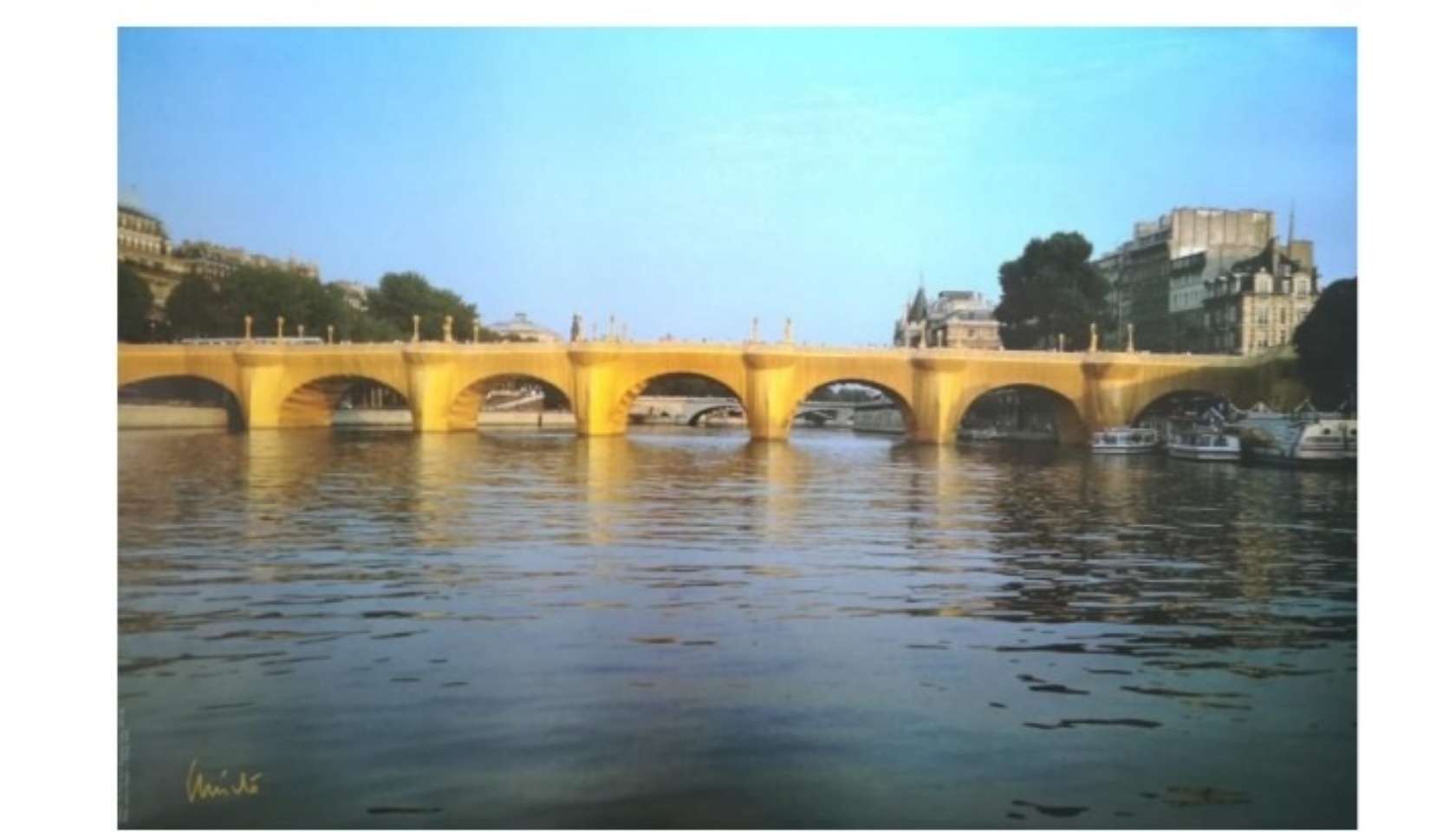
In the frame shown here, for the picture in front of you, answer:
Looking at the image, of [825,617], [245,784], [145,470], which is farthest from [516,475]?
[245,784]

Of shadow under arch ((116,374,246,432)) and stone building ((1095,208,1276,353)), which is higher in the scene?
stone building ((1095,208,1276,353))

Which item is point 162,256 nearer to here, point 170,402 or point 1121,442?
point 170,402

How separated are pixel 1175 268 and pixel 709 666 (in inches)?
215

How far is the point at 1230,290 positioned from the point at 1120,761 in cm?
650

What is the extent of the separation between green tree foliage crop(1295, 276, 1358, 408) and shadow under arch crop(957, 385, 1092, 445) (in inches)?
334

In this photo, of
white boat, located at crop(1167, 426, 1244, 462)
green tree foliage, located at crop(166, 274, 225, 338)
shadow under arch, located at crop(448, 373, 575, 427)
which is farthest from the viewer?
shadow under arch, located at crop(448, 373, 575, 427)

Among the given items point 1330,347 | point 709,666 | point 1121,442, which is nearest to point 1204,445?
point 1121,442

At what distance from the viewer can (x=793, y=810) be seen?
414 centimetres

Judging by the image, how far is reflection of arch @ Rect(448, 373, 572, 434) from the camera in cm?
2048

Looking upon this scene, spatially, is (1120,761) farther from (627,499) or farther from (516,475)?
(516,475)

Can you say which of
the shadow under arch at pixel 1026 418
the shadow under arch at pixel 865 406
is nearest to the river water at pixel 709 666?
the shadow under arch at pixel 1026 418

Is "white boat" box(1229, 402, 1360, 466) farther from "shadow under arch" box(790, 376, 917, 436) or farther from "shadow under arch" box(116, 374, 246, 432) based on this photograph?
"shadow under arch" box(790, 376, 917, 436)
